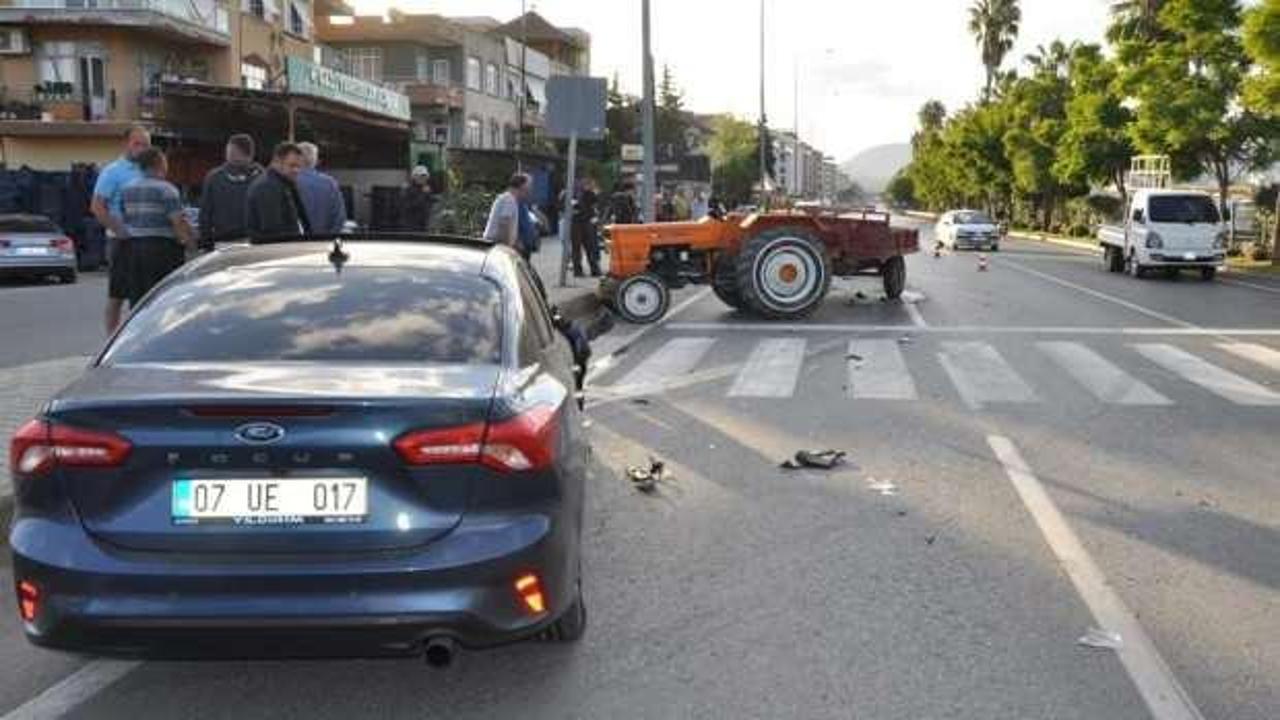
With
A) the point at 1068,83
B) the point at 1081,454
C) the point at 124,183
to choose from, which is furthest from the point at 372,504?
the point at 1068,83

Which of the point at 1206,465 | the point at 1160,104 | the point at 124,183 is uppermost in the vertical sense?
the point at 1160,104

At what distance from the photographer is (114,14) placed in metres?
40.5

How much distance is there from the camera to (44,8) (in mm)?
41156

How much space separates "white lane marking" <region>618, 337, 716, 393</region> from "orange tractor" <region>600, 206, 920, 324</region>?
2.09 meters

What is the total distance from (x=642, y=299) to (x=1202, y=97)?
24.4 meters

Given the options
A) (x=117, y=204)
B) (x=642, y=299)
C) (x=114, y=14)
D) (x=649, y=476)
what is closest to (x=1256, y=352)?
(x=642, y=299)

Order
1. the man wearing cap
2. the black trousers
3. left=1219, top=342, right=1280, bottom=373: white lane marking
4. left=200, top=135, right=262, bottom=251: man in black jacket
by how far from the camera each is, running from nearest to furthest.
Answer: left=200, top=135, right=262, bottom=251: man in black jacket, left=1219, top=342, right=1280, bottom=373: white lane marking, the man wearing cap, the black trousers

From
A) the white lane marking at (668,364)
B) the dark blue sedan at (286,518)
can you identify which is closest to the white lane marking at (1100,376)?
the white lane marking at (668,364)

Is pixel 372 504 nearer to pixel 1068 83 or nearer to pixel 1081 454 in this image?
pixel 1081 454

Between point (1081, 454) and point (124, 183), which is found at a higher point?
point (124, 183)

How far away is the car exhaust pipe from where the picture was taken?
155 inches

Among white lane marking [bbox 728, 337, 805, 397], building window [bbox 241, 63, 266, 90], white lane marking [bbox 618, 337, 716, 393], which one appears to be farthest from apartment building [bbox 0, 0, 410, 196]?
white lane marking [bbox 728, 337, 805, 397]

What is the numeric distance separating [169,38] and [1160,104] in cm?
2998

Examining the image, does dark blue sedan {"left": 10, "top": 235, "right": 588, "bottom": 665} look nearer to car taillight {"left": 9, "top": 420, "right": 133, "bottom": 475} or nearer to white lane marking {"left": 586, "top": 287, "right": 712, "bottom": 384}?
car taillight {"left": 9, "top": 420, "right": 133, "bottom": 475}
